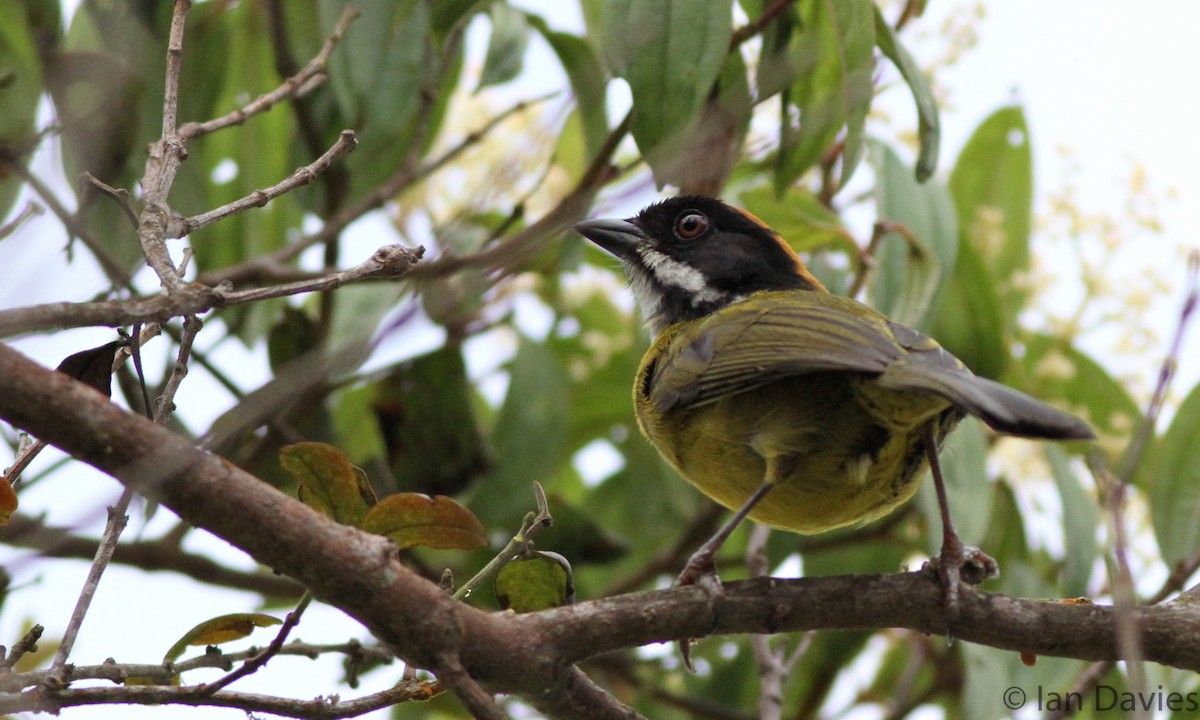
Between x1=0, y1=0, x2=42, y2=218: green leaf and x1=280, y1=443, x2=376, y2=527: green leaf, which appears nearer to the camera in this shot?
x1=280, y1=443, x2=376, y2=527: green leaf

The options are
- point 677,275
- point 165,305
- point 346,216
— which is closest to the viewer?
point 165,305

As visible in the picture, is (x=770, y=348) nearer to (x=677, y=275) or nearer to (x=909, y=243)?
(x=909, y=243)

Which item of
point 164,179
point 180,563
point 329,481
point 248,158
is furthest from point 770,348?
point 248,158

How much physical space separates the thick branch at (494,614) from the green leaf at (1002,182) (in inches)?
103

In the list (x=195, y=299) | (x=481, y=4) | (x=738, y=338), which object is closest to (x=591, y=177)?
(x=481, y=4)

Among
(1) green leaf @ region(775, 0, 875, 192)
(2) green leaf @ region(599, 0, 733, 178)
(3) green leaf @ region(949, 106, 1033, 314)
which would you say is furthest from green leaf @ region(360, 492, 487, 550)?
(3) green leaf @ region(949, 106, 1033, 314)

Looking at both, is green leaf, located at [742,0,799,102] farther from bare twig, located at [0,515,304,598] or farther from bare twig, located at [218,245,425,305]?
bare twig, located at [0,515,304,598]

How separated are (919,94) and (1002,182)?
174cm

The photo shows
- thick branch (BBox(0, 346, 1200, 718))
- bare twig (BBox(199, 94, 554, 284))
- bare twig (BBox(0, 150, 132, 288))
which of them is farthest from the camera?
bare twig (BBox(199, 94, 554, 284))

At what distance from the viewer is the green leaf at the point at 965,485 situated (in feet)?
11.8

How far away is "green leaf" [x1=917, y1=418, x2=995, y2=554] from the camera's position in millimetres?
3584

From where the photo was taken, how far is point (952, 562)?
8.61 feet

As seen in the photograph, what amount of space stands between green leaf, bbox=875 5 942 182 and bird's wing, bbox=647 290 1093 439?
0.43m

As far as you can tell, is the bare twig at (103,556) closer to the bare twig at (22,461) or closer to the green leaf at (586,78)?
the bare twig at (22,461)
